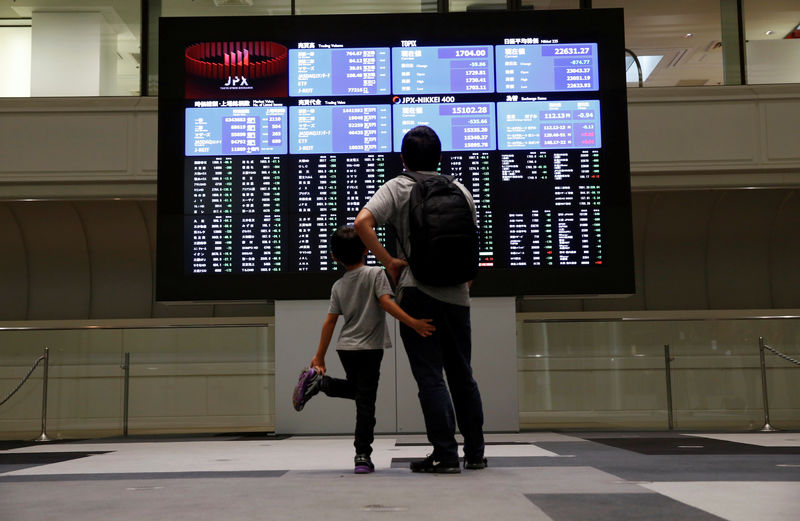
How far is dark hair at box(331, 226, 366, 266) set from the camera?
13.1 feet

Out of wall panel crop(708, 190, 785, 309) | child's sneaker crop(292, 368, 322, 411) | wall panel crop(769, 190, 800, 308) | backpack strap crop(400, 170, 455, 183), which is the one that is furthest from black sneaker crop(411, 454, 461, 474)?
A: wall panel crop(769, 190, 800, 308)

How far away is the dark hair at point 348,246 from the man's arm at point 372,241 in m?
0.20

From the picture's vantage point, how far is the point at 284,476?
12.1ft

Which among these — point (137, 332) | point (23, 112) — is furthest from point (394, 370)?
point (23, 112)

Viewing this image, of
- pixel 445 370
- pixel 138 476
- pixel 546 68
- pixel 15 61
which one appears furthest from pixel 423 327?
pixel 15 61

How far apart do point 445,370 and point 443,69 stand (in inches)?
156

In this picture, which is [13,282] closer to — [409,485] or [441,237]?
[441,237]

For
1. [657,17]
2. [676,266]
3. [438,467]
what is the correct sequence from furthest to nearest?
[676,266], [657,17], [438,467]

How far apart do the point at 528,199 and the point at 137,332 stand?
12.1ft

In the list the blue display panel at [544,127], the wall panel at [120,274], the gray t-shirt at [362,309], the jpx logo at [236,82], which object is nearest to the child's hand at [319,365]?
the gray t-shirt at [362,309]

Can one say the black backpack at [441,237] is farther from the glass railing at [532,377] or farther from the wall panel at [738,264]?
the wall panel at [738,264]

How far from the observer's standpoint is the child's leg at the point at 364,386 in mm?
3822

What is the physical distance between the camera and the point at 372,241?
3.65 meters

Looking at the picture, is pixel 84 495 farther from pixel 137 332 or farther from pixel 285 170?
pixel 137 332
